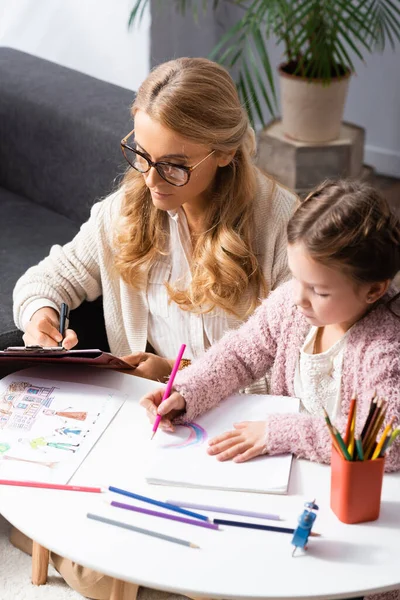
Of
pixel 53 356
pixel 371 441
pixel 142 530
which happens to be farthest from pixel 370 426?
pixel 53 356

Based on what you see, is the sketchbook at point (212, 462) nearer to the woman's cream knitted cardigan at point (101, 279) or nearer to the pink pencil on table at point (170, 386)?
the pink pencil on table at point (170, 386)

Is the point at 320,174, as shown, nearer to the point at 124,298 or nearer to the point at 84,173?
the point at 84,173

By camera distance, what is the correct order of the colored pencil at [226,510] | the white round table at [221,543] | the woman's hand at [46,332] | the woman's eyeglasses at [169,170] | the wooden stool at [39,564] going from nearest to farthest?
the white round table at [221,543], the colored pencil at [226,510], the woman's eyeglasses at [169,170], the woman's hand at [46,332], the wooden stool at [39,564]

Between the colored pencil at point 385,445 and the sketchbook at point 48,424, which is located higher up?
the colored pencil at point 385,445

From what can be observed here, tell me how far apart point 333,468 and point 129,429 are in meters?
0.35

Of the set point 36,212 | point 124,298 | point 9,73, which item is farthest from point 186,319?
point 9,73

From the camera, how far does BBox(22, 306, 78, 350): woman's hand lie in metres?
1.61

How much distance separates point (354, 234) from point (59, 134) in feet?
4.73

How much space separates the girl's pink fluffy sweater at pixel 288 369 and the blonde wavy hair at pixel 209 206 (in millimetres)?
225

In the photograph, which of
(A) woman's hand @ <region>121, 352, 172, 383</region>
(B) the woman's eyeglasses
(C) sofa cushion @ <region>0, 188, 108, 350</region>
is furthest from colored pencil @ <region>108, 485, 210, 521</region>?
(C) sofa cushion @ <region>0, 188, 108, 350</region>

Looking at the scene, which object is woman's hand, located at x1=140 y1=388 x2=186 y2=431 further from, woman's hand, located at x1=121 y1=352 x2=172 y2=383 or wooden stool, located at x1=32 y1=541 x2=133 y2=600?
wooden stool, located at x1=32 y1=541 x2=133 y2=600

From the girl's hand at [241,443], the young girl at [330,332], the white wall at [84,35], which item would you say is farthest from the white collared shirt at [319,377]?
the white wall at [84,35]

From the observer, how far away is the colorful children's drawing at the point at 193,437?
50.4 inches

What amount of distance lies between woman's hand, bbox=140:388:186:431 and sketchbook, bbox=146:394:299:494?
0.02 m
